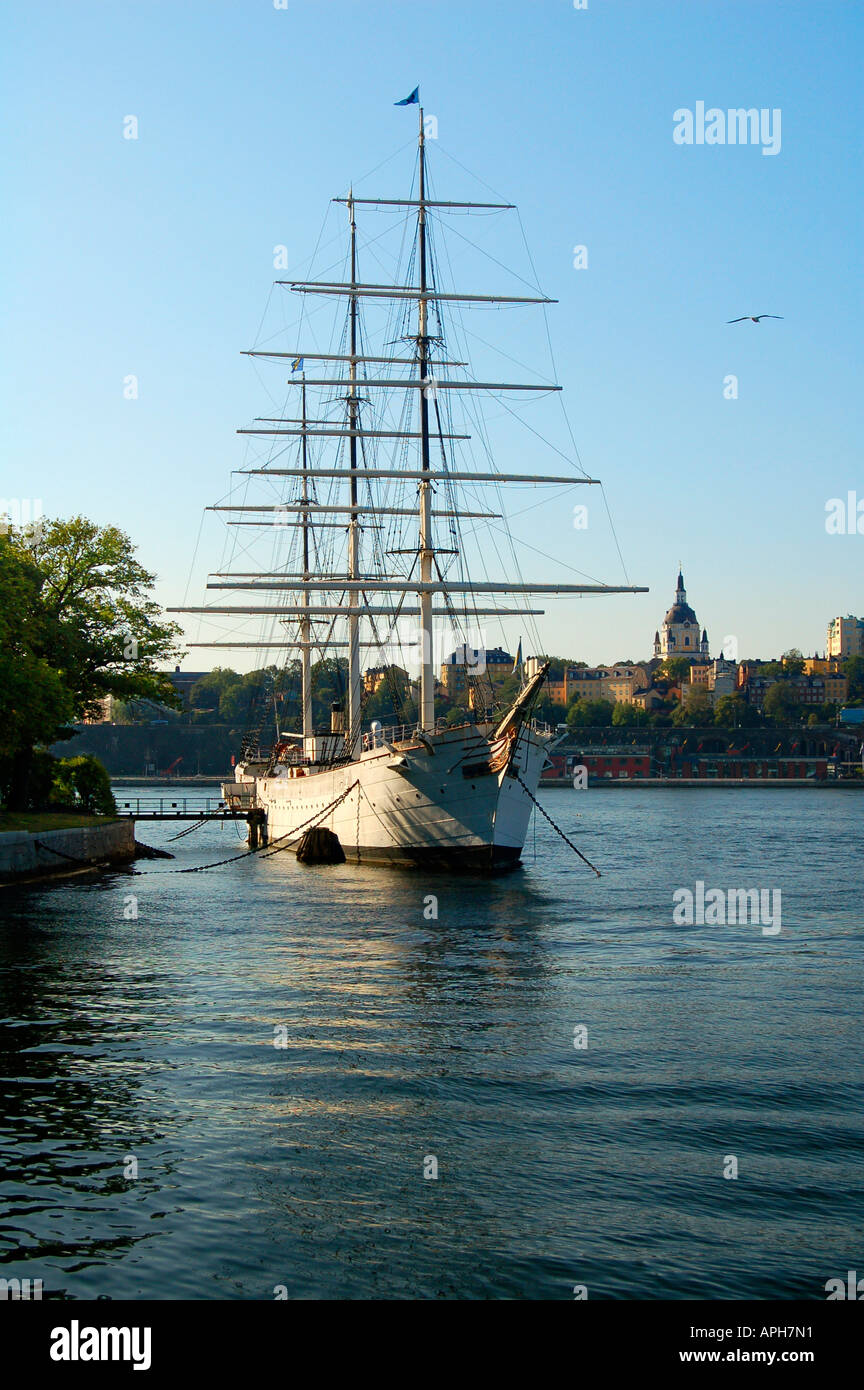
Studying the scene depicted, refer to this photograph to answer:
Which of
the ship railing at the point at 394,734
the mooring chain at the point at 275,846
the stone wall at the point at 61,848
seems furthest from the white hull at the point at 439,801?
the stone wall at the point at 61,848

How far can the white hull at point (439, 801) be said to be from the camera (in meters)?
42.2

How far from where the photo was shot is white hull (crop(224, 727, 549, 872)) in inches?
1661

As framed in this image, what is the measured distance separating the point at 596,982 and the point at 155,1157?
12181 millimetres

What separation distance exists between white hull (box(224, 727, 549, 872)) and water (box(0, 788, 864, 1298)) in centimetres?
960

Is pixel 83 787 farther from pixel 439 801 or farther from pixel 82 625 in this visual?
pixel 439 801

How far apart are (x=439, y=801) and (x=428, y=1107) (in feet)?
90.5

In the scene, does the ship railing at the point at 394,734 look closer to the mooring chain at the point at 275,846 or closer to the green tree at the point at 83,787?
the mooring chain at the point at 275,846

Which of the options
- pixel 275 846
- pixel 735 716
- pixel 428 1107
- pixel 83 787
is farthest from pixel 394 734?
pixel 735 716

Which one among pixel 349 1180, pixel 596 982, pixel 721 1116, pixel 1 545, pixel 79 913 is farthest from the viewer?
pixel 1 545

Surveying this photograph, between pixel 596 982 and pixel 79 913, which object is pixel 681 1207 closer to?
pixel 596 982

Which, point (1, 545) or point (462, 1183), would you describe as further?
point (1, 545)

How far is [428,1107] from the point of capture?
16.0 m
